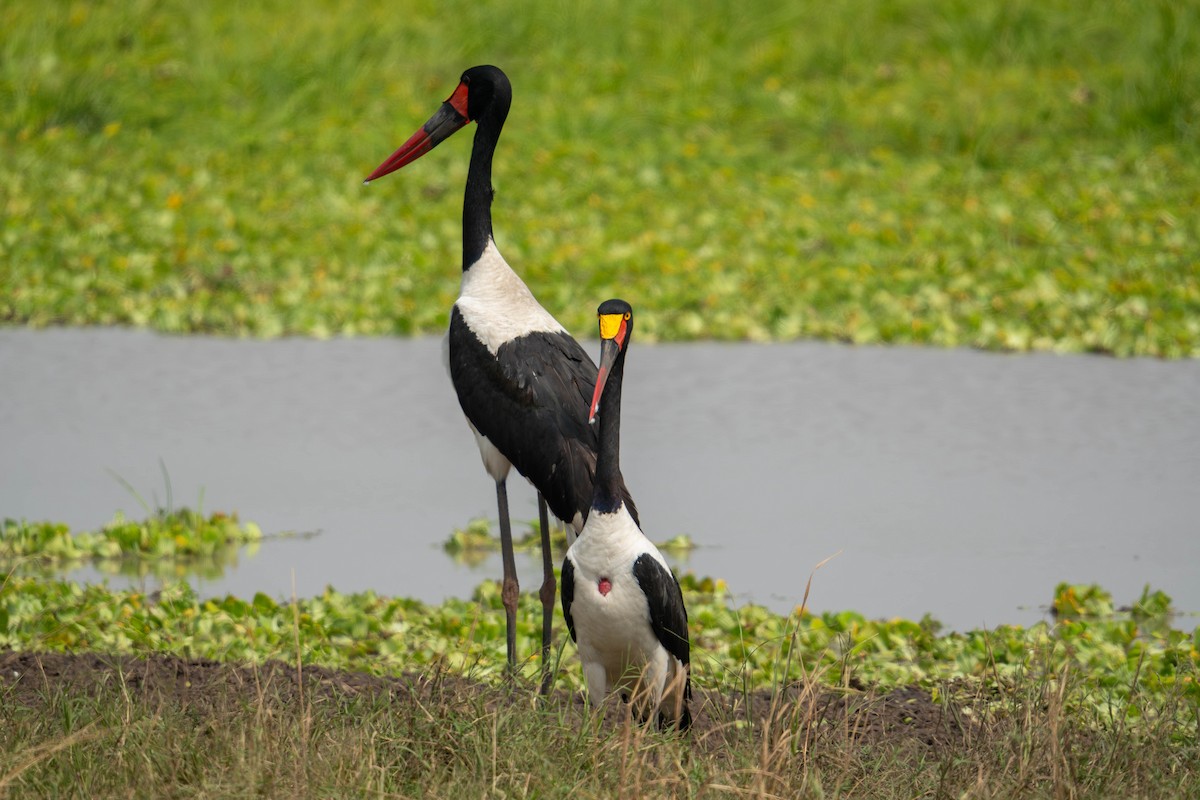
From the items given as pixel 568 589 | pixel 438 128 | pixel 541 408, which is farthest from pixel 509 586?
pixel 438 128

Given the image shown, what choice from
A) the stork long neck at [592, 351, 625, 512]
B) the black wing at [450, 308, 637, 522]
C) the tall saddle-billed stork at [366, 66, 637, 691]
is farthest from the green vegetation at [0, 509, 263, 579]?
the stork long neck at [592, 351, 625, 512]

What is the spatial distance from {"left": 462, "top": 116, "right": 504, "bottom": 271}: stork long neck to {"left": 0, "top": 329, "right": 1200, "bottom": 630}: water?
1282 mm

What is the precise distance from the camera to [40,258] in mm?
9945

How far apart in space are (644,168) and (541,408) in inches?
307

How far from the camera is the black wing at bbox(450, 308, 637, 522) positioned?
461 cm

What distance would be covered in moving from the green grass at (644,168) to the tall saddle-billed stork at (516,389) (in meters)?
4.11

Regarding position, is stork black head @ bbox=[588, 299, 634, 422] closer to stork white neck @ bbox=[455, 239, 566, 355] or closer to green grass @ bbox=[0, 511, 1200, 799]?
stork white neck @ bbox=[455, 239, 566, 355]

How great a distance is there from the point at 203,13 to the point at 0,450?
30.6 feet

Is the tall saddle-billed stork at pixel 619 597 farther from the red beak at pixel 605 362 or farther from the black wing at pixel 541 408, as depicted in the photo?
the black wing at pixel 541 408

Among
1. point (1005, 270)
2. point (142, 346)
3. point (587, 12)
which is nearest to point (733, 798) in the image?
point (142, 346)

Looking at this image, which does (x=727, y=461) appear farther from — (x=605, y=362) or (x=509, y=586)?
(x=605, y=362)

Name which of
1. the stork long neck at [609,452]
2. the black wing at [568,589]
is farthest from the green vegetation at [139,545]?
the stork long neck at [609,452]

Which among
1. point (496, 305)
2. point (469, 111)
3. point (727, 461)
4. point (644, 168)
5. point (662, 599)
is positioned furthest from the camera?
point (644, 168)

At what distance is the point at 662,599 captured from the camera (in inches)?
157
